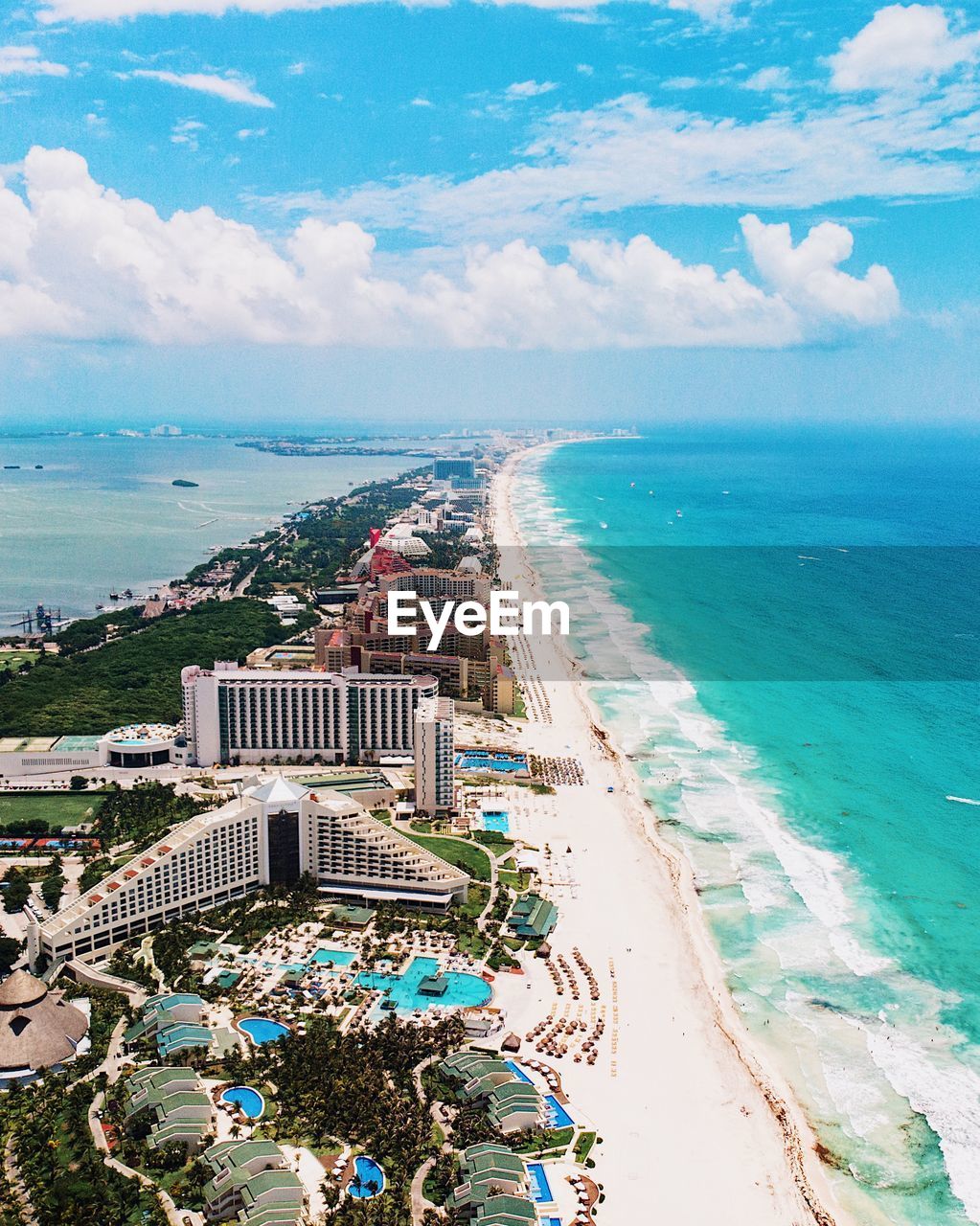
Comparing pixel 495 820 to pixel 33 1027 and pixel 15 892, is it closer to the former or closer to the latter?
pixel 15 892

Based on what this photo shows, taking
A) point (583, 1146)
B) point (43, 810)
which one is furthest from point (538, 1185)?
point (43, 810)

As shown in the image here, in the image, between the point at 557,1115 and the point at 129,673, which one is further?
the point at 129,673

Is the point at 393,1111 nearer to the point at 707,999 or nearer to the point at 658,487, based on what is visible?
the point at 707,999

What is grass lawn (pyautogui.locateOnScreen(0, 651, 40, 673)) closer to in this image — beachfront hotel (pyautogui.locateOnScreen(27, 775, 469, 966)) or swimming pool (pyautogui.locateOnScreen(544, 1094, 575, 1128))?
beachfront hotel (pyautogui.locateOnScreen(27, 775, 469, 966))

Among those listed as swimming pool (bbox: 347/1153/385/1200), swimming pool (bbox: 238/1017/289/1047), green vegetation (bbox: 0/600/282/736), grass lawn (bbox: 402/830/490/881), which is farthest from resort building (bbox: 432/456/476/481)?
swimming pool (bbox: 347/1153/385/1200)

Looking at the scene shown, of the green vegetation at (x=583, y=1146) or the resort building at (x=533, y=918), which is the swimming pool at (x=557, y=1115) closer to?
the green vegetation at (x=583, y=1146)

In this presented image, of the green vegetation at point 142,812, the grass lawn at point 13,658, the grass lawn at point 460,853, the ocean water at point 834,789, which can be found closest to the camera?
the ocean water at point 834,789

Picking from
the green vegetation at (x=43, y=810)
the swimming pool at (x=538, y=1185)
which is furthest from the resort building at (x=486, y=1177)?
the green vegetation at (x=43, y=810)
